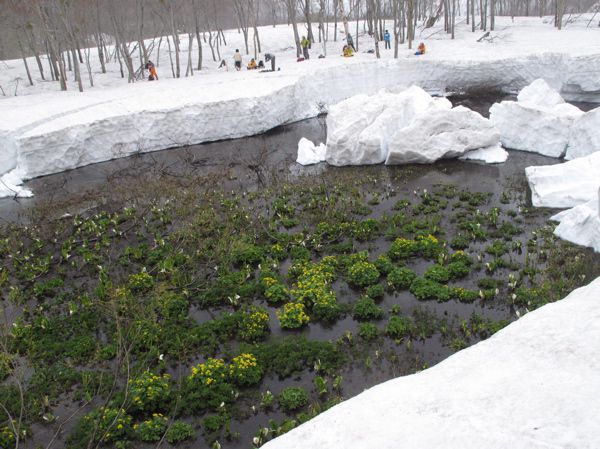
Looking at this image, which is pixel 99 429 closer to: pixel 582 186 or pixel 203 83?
pixel 582 186

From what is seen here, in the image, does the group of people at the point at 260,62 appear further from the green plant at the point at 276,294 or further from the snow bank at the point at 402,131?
the green plant at the point at 276,294

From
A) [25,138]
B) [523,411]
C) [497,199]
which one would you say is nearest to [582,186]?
[497,199]

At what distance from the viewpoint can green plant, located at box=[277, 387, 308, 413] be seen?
8281 mm

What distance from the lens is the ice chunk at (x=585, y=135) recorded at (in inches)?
674

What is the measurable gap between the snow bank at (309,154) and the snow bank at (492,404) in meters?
14.6

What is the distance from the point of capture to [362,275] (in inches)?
461

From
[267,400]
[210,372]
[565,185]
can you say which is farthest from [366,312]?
[565,185]

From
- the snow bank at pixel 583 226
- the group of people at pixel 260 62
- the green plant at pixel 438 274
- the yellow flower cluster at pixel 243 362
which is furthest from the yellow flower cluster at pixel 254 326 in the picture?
the group of people at pixel 260 62

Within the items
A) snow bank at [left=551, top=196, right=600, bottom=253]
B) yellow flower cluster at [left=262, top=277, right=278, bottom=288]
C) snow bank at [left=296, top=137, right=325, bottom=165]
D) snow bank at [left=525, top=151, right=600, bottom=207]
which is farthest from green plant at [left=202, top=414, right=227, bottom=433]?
snow bank at [left=296, top=137, right=325, bottom=165]

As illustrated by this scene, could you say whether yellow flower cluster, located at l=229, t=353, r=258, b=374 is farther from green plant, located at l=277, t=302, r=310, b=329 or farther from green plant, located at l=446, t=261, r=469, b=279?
green plant, located at l=446, t=261, r=469, b=279

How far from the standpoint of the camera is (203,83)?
29.1 metres

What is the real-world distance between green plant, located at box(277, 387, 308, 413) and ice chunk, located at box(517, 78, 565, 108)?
1707 cm

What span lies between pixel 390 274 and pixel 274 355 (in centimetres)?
360

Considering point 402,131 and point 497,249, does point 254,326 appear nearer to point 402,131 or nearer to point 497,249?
point 497,249
